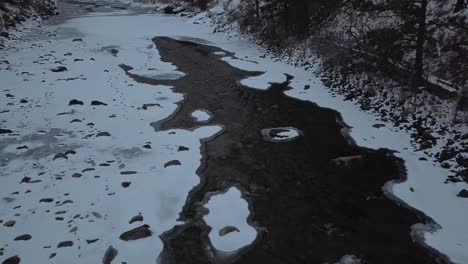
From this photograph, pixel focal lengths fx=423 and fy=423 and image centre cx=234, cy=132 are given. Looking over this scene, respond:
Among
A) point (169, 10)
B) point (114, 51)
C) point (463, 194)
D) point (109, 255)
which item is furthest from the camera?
point (169, 10)

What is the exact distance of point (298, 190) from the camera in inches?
338

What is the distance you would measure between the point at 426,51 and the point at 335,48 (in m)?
4.21

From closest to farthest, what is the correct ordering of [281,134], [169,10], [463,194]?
[463,194] → [281,134] → [169,10]

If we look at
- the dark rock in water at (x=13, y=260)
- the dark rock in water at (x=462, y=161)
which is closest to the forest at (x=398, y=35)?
the dark rock in water at (x=462, y=161)

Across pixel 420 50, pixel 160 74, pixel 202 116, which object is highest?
pixel 420 50

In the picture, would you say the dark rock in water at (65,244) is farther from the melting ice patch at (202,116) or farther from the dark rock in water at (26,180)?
the melting ice patch at (202,116)

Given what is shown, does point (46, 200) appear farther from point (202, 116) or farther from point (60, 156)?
point (202, 116)

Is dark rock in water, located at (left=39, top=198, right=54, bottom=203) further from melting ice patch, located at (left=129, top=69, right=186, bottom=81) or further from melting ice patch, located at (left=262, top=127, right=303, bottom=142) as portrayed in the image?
melting ice patch, located at (left=129, top=69, right=186, bottom=81)

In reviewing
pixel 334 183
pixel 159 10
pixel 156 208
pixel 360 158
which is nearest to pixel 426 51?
pixel 360 158

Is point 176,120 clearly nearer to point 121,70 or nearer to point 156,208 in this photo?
point 156,208

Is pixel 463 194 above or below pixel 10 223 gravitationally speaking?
above

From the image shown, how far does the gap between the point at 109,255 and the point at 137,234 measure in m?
0.64

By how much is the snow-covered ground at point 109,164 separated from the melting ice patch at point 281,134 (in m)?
1.34

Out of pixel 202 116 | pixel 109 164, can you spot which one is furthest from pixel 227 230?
pixel 202 116
